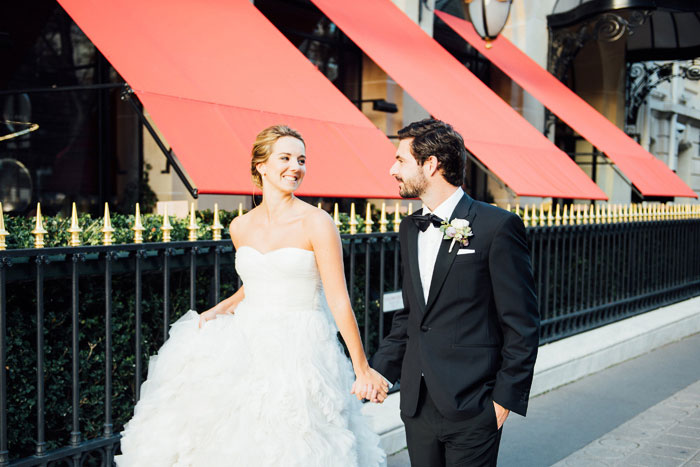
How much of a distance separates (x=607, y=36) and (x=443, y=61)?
16.2 feet

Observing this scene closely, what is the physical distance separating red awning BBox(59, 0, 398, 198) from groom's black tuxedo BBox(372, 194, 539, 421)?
2392 millimetres

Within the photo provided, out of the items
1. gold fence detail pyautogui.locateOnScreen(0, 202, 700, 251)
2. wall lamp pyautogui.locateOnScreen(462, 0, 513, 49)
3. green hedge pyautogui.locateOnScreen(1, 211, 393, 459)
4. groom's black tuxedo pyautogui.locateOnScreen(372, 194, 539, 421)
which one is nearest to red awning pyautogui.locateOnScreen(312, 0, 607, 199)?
gold fence detail pyautogui.locateOnScreen(0, 202, 700, 251)

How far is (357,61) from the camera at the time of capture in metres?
11.4

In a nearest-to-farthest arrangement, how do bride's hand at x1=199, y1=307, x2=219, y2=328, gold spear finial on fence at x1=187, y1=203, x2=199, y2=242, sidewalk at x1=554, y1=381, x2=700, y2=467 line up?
bride's hand at x1=199, y1=307, x2=219, y2=328
gold spear finial on fence at x1=187, y1=203, x2=199, y2=242
sidewalk at x1=554, y1=381, x2=700, y2=467

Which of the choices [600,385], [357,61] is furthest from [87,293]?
[357,61]

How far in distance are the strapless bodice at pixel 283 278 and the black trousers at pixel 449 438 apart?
2.38 ft

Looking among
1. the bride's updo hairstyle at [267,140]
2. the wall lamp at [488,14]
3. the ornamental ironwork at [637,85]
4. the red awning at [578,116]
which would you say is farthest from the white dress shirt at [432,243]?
the ornamental ironwork at [637,85]

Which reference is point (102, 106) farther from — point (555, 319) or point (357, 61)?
point (555, 319)

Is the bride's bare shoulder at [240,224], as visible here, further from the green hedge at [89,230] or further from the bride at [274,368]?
the green hedge at [89,230]

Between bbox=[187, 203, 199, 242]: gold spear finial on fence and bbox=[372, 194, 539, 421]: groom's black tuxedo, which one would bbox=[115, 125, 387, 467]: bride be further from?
bbox=[187, 203, 199, 242]: gold spear finial on fence

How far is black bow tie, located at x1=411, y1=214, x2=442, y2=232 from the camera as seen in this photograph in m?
2.96

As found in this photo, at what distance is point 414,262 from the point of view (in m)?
3.05

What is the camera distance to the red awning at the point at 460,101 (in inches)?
329

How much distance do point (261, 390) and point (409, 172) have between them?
1.13 metres
